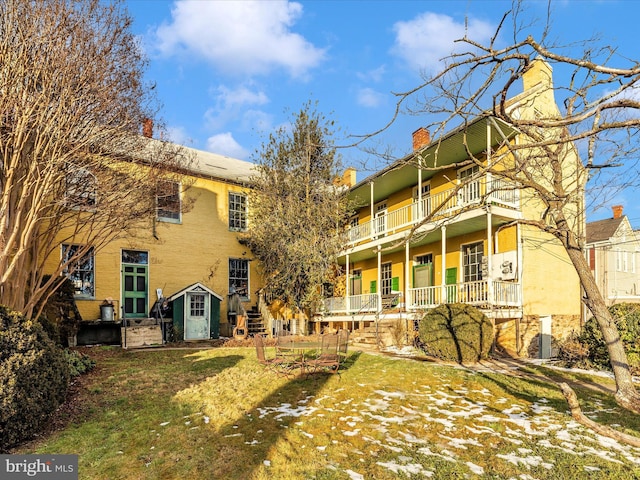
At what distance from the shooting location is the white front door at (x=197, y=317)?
58.5ft

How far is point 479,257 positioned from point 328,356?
8.89m

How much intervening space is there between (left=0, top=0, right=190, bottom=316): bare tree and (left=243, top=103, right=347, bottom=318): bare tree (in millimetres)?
8714

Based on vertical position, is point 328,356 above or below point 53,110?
below

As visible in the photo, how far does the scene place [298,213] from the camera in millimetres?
18422

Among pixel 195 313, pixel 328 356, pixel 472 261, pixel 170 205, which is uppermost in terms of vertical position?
pixel 170 205

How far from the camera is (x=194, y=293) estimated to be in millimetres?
18141

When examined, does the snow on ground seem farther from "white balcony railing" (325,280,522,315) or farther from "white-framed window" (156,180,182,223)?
"white-framed window" (156,180,182,223)

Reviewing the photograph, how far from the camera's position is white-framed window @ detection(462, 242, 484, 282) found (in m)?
15.7

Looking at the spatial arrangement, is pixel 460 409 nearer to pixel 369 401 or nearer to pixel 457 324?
pixel 369 401

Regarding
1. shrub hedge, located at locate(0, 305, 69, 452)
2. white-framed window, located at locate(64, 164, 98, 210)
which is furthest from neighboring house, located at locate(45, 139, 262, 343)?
shrub hedge, located at locate(0, 305, 69, 452)

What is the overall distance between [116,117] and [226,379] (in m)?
6.57

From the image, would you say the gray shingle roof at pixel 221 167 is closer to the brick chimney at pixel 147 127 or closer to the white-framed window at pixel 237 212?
the white-framed window at pixel 237 212

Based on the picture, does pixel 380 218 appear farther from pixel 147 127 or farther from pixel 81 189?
pixel 81 189

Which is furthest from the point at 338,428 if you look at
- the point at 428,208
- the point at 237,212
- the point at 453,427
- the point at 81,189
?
the point at 237,212
